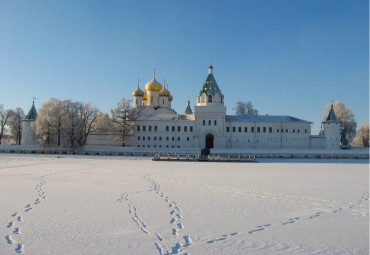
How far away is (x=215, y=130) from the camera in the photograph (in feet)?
157

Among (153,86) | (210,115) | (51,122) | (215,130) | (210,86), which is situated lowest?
(215,130)

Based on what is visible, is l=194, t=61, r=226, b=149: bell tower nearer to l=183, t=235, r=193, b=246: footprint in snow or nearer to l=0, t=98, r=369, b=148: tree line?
l=0, t=98, r=369, b=148: tree line

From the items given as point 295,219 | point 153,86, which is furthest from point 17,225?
point 153,86

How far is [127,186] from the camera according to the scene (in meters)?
14.2

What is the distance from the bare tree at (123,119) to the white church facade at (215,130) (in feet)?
4.77

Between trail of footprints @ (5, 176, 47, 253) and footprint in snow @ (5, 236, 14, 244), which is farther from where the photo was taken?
footprint in snow @ (5, 236, 14, 244)

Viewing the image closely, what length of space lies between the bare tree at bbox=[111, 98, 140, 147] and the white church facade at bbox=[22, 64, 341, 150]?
1454 mm

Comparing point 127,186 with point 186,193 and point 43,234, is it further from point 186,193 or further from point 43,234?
point 43,234

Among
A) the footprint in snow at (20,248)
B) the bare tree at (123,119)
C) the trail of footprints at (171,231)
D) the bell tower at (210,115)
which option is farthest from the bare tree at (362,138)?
the footprint in snow at (20,248)

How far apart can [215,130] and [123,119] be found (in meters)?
12.8

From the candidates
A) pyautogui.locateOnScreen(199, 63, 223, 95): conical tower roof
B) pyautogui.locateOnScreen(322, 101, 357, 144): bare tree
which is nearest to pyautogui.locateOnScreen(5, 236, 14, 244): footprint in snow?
pyautogui.locateOnScreen(199, 63, 223, 95): conical tower roof

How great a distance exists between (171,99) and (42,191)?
4690 cm

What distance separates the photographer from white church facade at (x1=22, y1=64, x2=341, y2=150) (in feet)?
156

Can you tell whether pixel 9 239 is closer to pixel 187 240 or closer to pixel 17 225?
pixel 17 225
